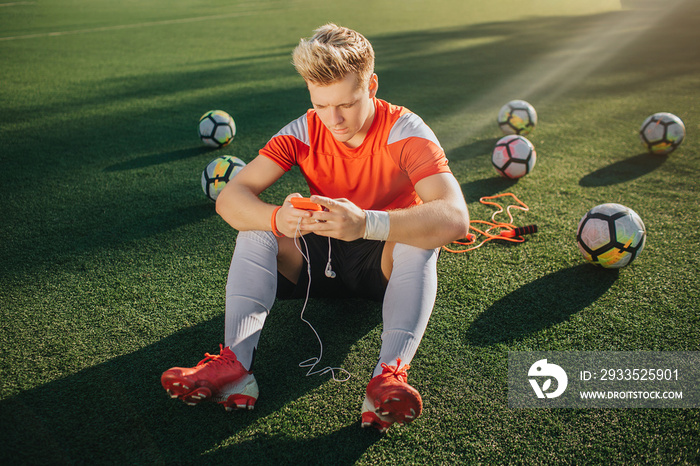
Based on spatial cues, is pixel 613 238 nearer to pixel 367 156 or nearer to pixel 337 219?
pixel 367 156

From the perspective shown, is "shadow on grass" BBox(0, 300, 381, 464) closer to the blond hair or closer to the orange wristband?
the orange wristband

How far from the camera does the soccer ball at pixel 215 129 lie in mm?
4422

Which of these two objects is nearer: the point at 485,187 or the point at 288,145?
the point at 288,145

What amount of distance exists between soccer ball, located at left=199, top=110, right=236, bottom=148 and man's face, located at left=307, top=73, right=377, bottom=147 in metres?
2.79

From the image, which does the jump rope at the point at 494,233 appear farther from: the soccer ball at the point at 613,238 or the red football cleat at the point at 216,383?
the red football cleat at the point at 216,383

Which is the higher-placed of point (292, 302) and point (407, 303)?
point (407, 303)

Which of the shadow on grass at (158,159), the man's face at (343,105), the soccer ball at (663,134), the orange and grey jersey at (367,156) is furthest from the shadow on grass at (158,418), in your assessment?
the soccer ball at (663,134)

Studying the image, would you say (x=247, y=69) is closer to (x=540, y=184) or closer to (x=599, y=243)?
(x=540, y=184)

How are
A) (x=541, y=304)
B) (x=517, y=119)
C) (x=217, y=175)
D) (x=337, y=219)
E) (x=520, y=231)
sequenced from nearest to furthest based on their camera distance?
(x=337, y=219), (x=541, y=304), (x=520, y=231), (x=217, y=175), (x=517, y=119)

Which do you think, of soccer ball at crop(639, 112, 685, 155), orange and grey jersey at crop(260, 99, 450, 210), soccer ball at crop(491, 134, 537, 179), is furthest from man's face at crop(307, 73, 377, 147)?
soccer ball at crop(639, 112, 685, 155)

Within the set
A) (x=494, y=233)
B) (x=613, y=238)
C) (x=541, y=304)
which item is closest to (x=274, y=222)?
(x=541, y=304)

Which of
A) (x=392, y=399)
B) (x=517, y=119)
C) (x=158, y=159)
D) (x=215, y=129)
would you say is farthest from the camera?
(x=517, y=119)

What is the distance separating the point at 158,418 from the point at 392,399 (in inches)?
37.4

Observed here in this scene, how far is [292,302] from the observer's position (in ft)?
8.09
